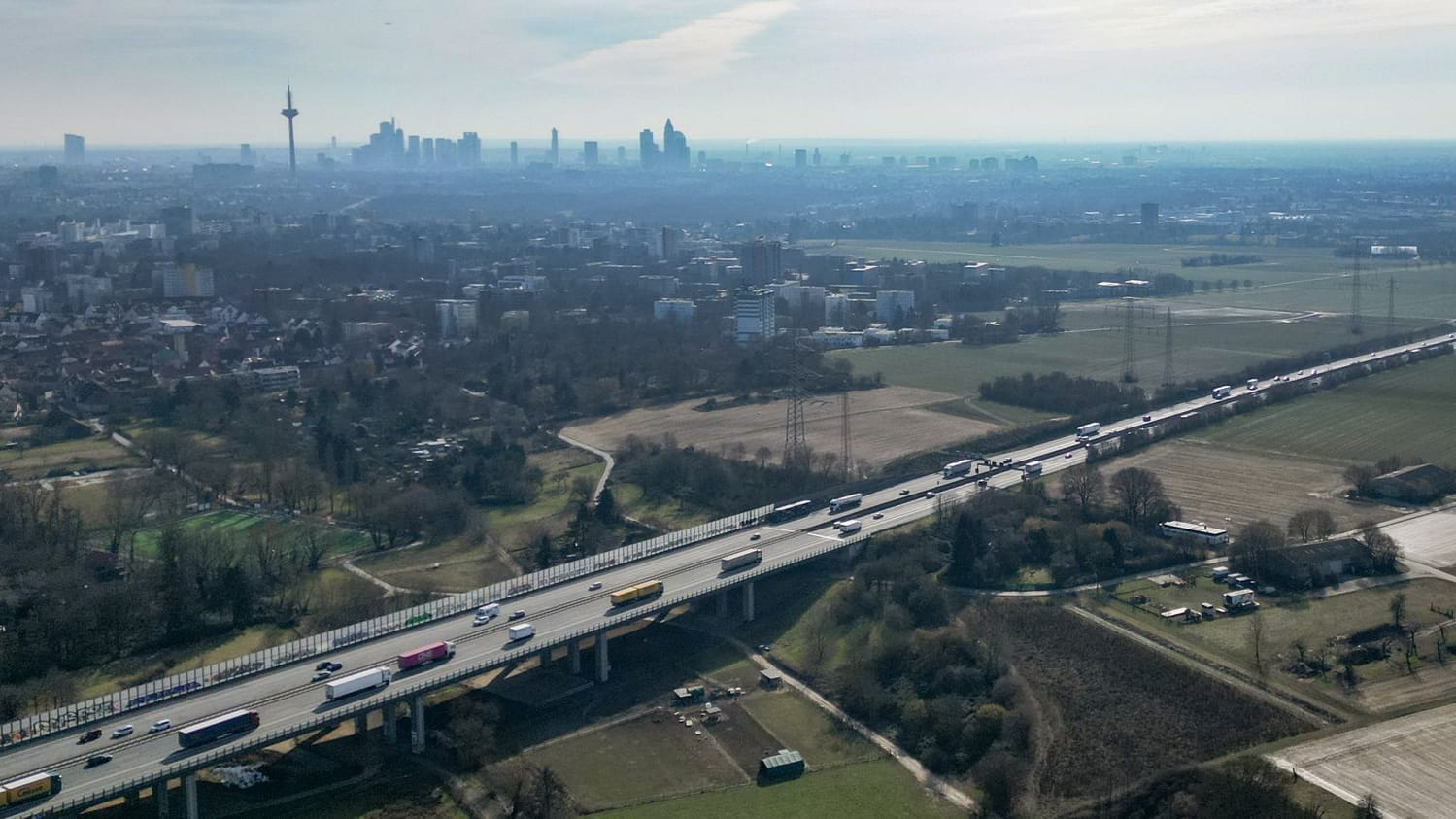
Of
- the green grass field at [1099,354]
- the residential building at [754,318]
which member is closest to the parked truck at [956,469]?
the green grass field at [1099,354]

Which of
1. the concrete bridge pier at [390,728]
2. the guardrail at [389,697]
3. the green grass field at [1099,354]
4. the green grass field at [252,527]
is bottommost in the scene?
the concrete bridge pier at [390,728]

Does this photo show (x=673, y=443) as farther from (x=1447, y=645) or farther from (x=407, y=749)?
(x=1447, y=645)

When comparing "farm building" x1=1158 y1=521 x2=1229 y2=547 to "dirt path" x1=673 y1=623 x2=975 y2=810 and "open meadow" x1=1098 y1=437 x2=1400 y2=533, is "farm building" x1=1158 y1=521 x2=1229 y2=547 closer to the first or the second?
"open meadow" x1=1098 y1=437 x2=1400 y2=533

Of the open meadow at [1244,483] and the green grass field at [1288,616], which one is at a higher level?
the open meadow at [1244,483]

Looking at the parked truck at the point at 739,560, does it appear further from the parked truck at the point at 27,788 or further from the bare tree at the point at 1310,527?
the parked truck at the point at 27,788

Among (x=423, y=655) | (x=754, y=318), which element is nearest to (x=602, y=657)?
(x=423, y=655)

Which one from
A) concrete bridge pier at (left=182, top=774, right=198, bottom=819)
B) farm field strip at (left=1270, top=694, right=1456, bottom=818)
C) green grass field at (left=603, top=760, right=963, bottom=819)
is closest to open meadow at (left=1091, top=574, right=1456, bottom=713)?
farm field strip at (left=1270, top=694, right=1456, bottom=818)

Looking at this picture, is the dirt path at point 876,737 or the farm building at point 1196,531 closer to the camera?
the dirt path at point 876,737

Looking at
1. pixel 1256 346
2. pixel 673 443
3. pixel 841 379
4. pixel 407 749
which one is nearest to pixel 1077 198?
pixel 1256 346
